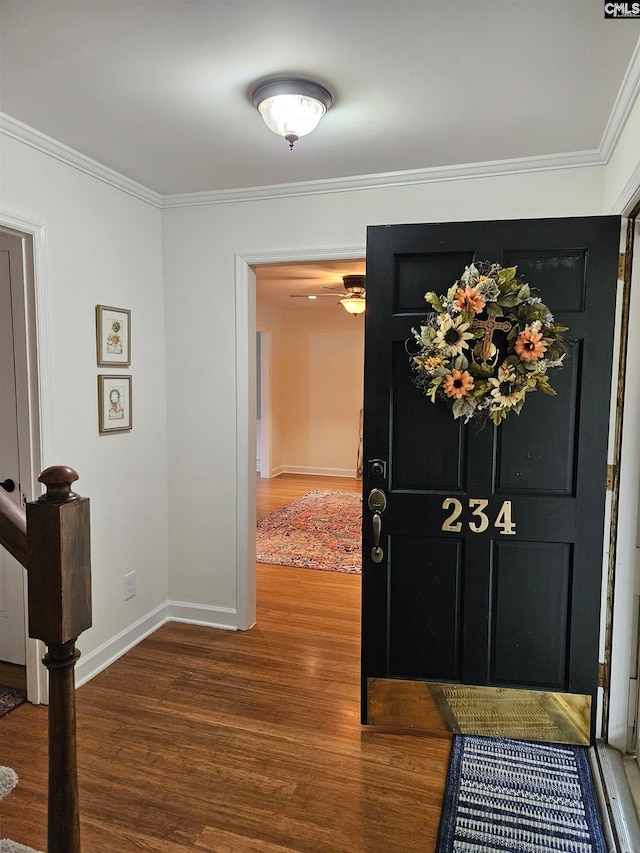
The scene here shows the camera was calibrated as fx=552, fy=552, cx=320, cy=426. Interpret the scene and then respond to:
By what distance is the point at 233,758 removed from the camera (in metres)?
2.26

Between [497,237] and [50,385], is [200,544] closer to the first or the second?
[50,385]

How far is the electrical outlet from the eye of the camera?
3.16 metres

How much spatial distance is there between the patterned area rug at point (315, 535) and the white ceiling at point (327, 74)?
3118 millimetres

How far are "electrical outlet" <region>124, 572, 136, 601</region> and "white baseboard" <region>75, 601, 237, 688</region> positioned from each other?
182mm

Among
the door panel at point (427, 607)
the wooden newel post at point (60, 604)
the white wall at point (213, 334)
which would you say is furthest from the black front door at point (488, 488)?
the wooden newel post at point (60, 604)

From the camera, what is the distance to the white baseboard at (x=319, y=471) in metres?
8.54

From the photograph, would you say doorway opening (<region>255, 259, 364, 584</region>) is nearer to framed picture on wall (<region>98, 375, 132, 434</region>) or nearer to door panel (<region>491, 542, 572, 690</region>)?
framed picture on wall (<region>98, 375, 132, 434</region>)

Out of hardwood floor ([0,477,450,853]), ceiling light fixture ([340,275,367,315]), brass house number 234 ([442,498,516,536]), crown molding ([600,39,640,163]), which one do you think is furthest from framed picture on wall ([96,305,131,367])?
ceiling light fixture ([340,275,367,315])

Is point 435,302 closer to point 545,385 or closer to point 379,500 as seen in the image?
point 545,385

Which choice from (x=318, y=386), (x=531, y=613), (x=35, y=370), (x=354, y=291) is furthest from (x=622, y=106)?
(x=318, y=386)

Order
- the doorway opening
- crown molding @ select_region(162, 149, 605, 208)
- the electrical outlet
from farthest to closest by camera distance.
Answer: the doorway opening, the electrical outlet, crown molding @ select_region(162, 149, 605, 208)

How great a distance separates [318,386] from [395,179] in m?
5.74

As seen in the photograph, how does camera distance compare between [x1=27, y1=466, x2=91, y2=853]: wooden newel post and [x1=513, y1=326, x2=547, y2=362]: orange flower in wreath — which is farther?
[x1=513, y1=326, x2=547, y2=362]: orange flower in wreath

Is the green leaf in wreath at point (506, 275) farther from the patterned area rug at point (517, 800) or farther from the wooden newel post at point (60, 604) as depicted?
the patterned area rug at point (517, 800)
